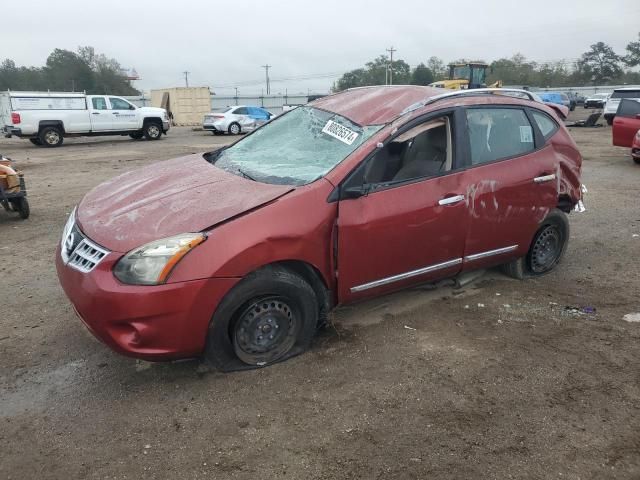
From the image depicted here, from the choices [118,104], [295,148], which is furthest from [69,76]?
[295,148]

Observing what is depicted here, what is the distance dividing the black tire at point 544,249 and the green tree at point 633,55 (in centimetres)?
9929

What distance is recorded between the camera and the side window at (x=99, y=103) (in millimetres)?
19969

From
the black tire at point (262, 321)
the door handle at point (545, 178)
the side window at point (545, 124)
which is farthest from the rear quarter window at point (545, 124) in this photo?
the black tire at point (262, 321)

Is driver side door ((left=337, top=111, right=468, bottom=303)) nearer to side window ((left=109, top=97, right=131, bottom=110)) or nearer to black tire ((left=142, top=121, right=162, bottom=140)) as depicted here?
side window ((left=109, top=97, right=131, bottom=110))

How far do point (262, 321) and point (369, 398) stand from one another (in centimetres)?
78

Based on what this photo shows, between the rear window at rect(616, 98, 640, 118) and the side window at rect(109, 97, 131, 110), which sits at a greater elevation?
the side window at rect(109, 97, 131, 110)

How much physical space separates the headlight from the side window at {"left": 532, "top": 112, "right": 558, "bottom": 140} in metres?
3.30

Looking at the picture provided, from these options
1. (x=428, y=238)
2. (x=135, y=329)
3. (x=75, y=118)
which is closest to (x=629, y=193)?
(x=428, y=238)

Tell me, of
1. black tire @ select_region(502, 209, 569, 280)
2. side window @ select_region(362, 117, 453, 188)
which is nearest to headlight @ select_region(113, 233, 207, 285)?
side window @ select_region(362, 117, 453, 188)

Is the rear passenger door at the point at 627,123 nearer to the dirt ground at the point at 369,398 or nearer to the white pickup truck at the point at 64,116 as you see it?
the dirt ground at the point at 369,398

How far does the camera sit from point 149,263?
8.90 feet

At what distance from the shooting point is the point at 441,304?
4184 millimetres

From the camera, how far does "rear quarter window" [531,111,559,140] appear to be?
442 centimetres

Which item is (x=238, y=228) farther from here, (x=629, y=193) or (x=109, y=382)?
(x=629, y=193)
